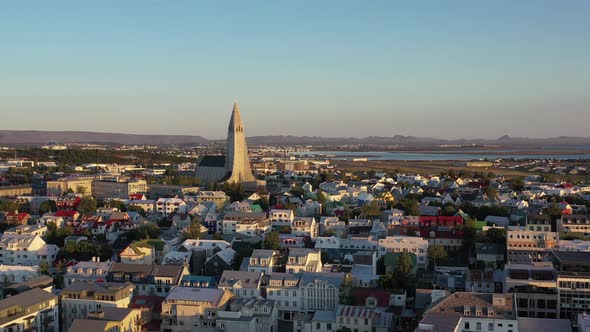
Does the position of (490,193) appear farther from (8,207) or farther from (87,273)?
(8,207)

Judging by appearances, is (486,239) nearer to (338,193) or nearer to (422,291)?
(422,291)

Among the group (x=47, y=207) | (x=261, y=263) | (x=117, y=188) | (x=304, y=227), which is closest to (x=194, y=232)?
(x=304, y=227)

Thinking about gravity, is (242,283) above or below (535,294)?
below

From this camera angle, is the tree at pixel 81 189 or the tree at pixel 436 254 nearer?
the tree at pixel 436 254

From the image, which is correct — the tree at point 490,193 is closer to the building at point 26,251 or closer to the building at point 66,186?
the building at point 26,251

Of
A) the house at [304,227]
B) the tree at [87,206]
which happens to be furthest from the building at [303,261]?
the tree at [87,206]

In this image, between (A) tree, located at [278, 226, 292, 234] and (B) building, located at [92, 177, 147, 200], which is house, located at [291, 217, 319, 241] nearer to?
(A) tree, located at [278, 226, 292, 234]
